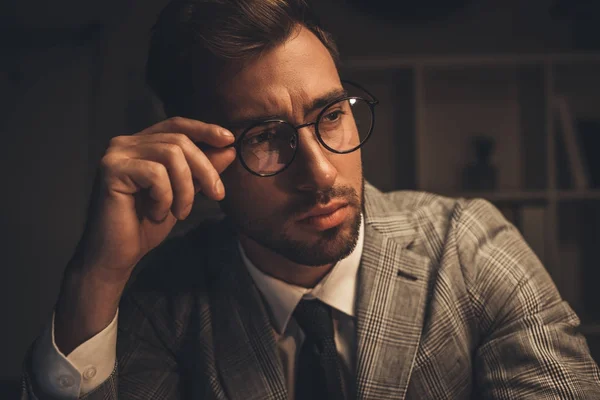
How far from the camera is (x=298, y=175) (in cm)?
98

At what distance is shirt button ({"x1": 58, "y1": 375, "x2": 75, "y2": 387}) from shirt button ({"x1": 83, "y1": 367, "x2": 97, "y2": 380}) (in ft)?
0.08

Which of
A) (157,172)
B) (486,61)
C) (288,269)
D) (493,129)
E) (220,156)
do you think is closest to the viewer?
(157,172)

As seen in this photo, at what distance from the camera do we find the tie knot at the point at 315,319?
105 centimetres

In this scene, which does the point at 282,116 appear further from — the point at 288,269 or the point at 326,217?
the point at 288,269

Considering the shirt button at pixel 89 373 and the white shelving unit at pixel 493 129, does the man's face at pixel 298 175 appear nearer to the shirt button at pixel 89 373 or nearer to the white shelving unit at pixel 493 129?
the shirt button at pixel 89 373

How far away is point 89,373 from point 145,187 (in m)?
0.39

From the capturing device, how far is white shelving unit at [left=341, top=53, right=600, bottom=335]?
7.95ft

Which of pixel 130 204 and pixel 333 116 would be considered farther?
pixel 333 116

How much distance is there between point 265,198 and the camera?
3.43 ft

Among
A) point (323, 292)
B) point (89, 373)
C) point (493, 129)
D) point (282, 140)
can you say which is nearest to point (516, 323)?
point (323, 292)

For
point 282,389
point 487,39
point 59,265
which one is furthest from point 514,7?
point 59,265

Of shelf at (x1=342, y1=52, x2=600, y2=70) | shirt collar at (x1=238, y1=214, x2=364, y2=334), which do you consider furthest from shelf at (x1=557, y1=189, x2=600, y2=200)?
shirt collar at (x1=238, y1=214, x2=364, y2=334)

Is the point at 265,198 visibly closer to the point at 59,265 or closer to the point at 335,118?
the point at 335,118

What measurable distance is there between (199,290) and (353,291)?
379 millimetres
